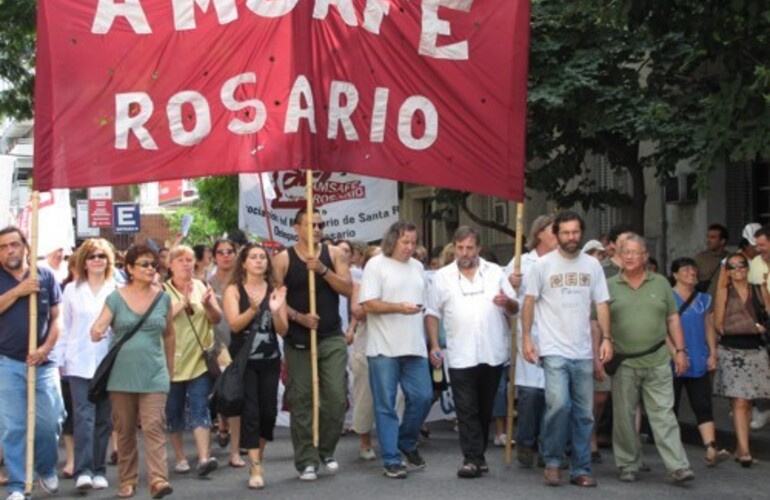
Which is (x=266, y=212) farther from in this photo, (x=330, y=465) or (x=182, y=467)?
(x=330, y=465)

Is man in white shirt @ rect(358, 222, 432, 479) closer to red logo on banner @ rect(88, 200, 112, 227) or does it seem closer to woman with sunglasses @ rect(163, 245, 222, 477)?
woman with sunglasses @ rect(163, 245, 222, 477)

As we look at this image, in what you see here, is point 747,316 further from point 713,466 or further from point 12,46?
point 12,46

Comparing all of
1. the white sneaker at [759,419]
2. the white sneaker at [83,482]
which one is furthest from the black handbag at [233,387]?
the white sneaker at [759,419]

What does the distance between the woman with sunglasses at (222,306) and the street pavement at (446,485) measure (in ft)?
0.71

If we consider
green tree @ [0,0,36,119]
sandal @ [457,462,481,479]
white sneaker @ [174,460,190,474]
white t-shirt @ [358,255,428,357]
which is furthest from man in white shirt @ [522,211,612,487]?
green tree @ [0,0,36,119]

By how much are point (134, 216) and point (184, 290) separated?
21.8 meters

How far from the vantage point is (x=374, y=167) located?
9.23 metres

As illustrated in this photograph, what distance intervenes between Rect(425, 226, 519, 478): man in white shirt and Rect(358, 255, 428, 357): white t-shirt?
19 cm

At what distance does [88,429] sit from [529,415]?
325 centimetres

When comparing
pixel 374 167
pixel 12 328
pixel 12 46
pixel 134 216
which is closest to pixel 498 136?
pixel 374 167

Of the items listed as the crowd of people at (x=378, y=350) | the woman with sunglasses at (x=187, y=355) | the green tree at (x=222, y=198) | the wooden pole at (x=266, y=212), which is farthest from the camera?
the green tree at (x=222, y=198)

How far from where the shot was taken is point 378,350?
9570 mm

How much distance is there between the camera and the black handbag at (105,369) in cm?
866

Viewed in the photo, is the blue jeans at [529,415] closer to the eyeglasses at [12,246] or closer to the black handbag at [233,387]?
the black handbag at [233,387]
